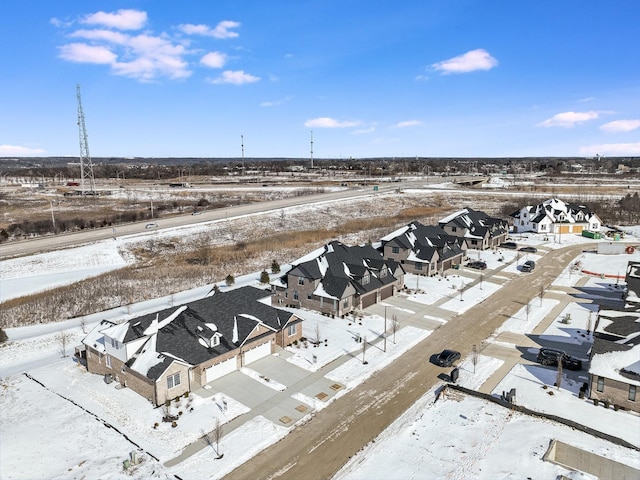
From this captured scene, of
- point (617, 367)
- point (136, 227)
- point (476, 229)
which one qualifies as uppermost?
point (476, 229)

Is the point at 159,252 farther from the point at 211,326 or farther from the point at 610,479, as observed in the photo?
the point at 610,479

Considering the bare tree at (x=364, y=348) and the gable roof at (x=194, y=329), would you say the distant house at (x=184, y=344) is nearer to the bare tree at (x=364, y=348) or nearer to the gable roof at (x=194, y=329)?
the gable roof at (x=194, y=329)

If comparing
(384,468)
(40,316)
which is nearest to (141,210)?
(40,316)

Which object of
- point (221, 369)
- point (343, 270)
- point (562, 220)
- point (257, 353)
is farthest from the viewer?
point (562, 220)

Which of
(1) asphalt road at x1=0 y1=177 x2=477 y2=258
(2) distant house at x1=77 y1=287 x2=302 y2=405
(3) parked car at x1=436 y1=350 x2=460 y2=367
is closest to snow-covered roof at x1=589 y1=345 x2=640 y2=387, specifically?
(3) parked car at x1=436 y1=350 x2=460 y2=367

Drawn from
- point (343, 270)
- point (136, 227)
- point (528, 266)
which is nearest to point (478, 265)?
point (528, 266)

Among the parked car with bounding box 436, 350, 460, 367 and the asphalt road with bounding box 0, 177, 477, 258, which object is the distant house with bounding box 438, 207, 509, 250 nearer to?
the parked car with bounding box 436, 350, 460, 367

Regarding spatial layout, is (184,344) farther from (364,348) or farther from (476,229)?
(476,229)
